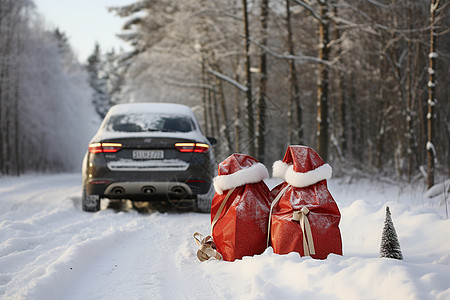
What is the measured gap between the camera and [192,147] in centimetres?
582

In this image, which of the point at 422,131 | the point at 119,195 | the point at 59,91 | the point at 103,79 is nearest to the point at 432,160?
the point at 119,195

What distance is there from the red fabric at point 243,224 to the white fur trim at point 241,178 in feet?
0.20

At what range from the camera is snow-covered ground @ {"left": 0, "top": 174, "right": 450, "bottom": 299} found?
2156 mm

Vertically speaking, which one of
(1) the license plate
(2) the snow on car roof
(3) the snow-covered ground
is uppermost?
(2) the snow on car roof

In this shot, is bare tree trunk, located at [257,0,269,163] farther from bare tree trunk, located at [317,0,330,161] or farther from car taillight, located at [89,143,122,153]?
car taillight, located at [89,143,122,153]

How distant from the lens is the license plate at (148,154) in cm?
566

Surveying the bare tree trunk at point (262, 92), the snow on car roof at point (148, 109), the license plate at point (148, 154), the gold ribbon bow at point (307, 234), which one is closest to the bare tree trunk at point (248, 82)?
the bare tree trunk at point (262, 92)

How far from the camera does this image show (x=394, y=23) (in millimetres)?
12867

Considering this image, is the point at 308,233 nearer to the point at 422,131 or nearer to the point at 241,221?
the point at 241,221

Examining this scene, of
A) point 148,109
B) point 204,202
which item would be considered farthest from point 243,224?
point 148,109

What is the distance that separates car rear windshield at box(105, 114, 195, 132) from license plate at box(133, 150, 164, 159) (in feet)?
1.54

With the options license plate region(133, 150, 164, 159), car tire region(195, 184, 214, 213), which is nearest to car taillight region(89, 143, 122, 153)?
license plate region(133, 150, 164, 159)

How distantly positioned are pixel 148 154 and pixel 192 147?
0.65m

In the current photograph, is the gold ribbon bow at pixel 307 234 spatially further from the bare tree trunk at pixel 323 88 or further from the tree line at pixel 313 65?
the bare tree trunk at pixel 323 88
